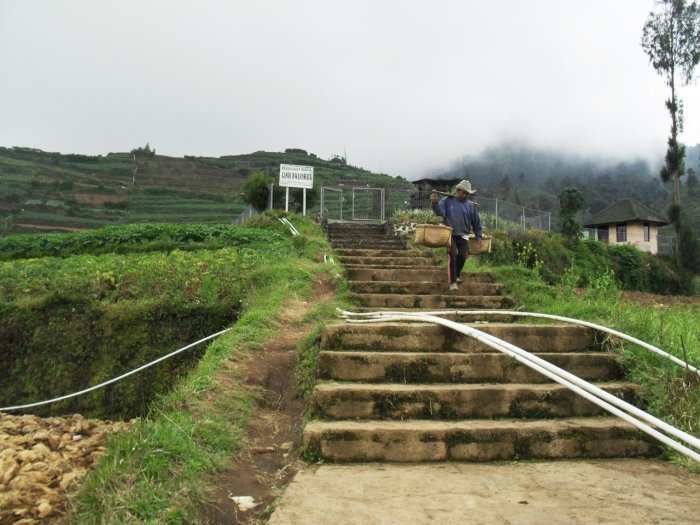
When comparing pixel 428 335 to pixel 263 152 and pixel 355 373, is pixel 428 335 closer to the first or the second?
pixel 355 373

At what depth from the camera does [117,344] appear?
7238mm

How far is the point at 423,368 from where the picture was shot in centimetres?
414

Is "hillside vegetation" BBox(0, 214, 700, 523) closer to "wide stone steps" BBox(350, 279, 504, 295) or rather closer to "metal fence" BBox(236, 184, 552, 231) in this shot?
"wide stone steps" BBox(350, 279, 504, 295)

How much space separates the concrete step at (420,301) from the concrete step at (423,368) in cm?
282

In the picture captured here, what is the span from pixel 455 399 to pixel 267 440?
4.59 feet

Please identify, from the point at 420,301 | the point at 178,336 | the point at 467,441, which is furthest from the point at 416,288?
the point at 467,441

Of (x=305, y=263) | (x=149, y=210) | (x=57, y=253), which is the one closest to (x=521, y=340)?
(x=305, y=263)

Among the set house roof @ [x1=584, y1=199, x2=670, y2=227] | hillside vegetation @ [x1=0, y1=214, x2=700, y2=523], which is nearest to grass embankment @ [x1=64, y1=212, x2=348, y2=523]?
hillside vegetation @ [x1=0, y1=214, x2=700, y2=523]

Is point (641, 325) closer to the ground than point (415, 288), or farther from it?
closer to the ground

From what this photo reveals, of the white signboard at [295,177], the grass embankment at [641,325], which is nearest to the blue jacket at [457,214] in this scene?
the grass embankment at [641,325]

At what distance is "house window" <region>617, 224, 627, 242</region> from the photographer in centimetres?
3650

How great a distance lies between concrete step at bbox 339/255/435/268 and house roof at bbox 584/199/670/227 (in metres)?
30.9

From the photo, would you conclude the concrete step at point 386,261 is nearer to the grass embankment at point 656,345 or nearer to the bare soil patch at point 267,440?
the grass embankment at point 656,345

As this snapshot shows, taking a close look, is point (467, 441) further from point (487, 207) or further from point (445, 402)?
point (487, 207)
